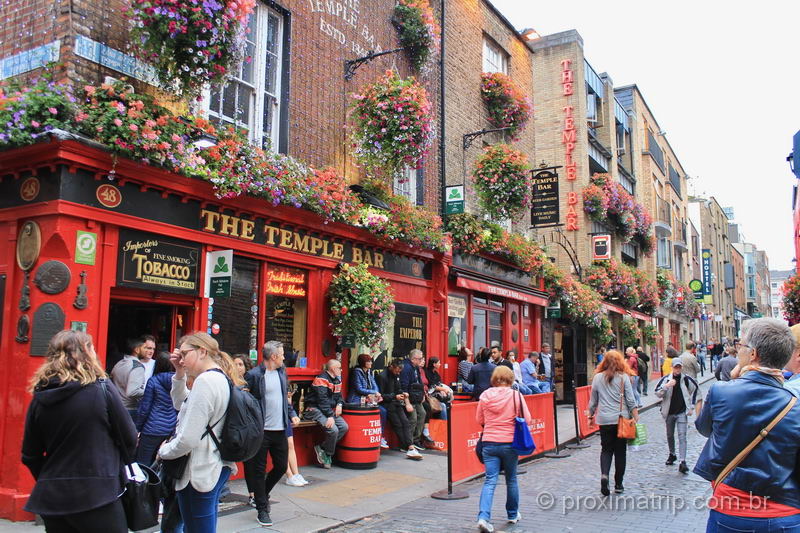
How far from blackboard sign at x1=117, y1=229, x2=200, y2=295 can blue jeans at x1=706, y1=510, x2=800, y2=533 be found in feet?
21.6

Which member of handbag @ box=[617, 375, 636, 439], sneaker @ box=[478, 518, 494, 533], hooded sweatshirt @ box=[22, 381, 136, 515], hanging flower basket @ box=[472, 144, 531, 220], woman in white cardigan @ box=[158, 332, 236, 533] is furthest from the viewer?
hanging flower basket @ box=[472, 144, 531, 220]

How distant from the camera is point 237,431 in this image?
4.22 m

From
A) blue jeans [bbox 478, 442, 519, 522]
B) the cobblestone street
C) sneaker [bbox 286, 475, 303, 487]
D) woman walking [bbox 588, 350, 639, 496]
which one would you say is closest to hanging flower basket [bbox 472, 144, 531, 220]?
the cobblestone street

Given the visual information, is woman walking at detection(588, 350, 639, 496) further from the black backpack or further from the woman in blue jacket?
the black backpack

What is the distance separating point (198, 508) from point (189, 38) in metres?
5.47

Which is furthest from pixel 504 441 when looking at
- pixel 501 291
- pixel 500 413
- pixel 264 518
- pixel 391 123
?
pixel 501 291

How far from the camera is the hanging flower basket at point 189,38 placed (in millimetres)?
7379

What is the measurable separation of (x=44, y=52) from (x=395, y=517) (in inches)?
264

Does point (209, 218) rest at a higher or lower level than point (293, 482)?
higher

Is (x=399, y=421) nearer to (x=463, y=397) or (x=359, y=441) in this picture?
(x=359, y=441)

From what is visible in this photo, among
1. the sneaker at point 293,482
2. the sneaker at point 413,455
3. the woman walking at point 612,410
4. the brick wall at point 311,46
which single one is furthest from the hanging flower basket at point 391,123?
the sneaker at point 293,482

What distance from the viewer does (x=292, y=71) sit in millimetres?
10820

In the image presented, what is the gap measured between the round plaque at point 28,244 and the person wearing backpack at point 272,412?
2.63m

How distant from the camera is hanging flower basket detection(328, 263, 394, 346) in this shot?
10586mm
